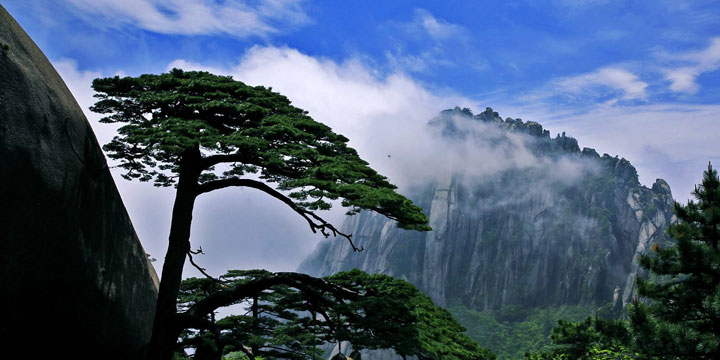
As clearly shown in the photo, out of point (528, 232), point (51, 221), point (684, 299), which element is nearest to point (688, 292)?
point (684, 299)

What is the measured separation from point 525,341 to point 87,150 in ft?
411

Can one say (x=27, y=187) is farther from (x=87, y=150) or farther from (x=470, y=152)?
(x=470, y=152)

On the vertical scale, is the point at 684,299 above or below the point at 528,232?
below

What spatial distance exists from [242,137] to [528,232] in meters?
152

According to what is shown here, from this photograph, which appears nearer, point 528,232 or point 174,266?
point 174,266

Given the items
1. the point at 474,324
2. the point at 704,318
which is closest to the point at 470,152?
the point at 474,324

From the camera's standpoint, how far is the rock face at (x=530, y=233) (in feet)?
440

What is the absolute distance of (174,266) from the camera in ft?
32.8

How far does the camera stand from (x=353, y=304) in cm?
907

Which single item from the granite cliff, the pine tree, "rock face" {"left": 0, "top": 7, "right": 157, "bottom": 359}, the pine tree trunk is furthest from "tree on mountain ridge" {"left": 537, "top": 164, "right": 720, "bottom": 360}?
the granite cliff

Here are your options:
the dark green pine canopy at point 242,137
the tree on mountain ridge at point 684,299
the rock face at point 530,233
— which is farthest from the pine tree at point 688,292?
the rock face at point 530,233

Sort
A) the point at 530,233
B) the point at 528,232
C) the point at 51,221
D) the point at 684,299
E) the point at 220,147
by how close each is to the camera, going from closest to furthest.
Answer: the point at 51,221, the point at 220,147, the point at 684,299, the point at 530,233, the point at 528,232

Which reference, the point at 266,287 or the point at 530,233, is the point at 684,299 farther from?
the point at 530,233

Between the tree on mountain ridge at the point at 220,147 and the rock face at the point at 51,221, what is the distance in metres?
1.07
